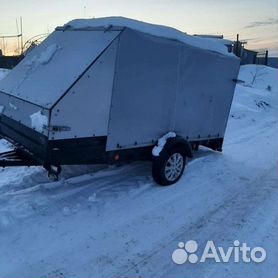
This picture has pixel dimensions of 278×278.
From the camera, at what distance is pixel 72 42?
5.91 m

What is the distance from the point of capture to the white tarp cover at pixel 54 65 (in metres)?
5.12

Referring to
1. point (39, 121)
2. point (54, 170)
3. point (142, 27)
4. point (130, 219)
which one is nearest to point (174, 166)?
point (130, 219)

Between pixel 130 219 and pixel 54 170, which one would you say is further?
pixel 54 170

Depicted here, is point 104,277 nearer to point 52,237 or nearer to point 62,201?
point 52,237

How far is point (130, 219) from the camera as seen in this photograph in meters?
5.15

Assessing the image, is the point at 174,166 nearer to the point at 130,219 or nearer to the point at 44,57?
the point at 130,219

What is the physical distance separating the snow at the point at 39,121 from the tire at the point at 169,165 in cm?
198

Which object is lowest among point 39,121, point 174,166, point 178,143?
point 174,166

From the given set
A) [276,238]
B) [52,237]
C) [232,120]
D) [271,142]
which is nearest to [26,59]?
[52,237]

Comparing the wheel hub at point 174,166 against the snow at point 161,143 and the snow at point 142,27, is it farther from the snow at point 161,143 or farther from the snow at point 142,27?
the snow at point 142,27

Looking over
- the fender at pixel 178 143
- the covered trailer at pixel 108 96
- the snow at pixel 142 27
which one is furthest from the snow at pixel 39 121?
the fender at pixel 178 143

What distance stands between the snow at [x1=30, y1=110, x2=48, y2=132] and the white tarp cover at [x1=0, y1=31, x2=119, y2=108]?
0.13m

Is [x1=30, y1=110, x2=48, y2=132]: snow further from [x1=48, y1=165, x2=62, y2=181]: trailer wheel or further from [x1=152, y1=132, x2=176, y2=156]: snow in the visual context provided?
[x1=152, y1=132, x2=176, y2=156]: snow

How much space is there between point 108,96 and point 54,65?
98 cm
